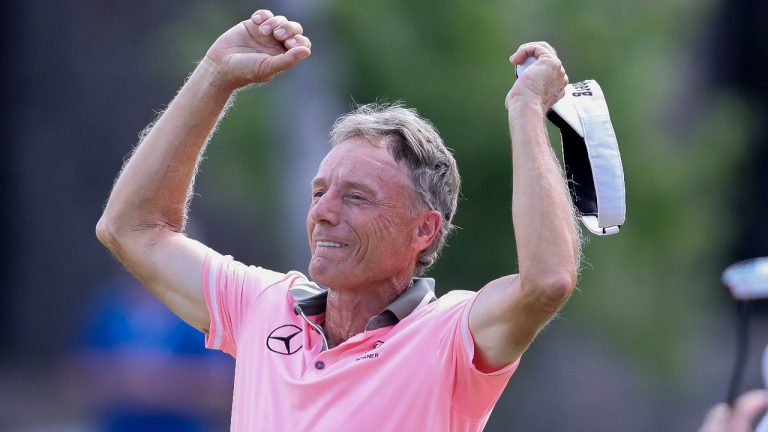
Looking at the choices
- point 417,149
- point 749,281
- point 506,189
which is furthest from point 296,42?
point 506,189

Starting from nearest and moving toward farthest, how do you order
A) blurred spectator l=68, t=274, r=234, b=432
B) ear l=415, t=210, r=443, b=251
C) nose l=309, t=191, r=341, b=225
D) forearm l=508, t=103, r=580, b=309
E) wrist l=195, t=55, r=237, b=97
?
forearm l=508, t=103, r=580, b=309 < nose l=309, t=191, r=341, b=225 < ear l=415, t=210, r=443, b=251 < wrist l=195, t=55, r=237, b=97 < blurred spectator l=68, t=274, r=234, b=432

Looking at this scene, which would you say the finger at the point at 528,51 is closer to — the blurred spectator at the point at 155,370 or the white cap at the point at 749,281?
the white cap at the point at 749,281

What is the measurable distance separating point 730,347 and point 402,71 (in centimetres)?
399

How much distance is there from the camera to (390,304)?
346 centimetres

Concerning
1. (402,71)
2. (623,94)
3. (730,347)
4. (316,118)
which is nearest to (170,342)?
(316,118)

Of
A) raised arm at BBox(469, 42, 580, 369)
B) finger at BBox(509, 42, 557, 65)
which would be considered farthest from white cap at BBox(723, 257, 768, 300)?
finger at BBox(509, 42, 557, 65)

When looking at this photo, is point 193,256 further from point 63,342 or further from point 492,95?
point 63,342

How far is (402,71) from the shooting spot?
6.98m

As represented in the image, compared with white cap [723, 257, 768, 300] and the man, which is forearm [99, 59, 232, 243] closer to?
the man

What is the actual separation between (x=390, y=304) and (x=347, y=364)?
0.83ft

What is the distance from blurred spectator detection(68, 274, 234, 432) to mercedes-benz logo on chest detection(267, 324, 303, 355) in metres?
3.68

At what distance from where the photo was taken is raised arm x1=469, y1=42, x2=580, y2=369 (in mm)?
2951

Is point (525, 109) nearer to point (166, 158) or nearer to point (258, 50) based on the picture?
point (258, 50)

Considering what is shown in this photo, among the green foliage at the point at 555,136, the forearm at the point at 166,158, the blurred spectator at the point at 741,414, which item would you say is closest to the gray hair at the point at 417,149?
the forearm at the point at 166,158
